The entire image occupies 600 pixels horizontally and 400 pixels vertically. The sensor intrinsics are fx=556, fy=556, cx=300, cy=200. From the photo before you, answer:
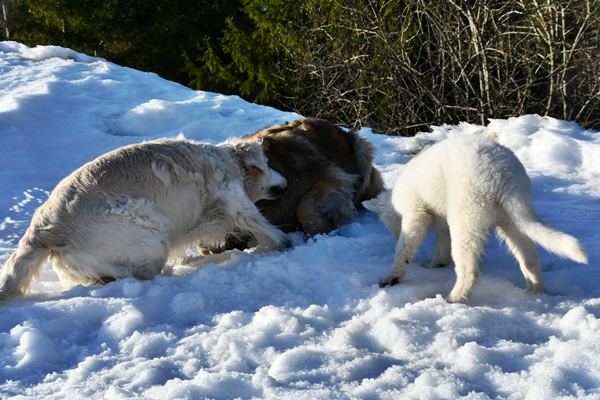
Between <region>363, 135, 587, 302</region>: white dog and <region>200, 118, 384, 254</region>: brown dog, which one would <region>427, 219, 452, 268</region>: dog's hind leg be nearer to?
<region>363, 135, 587, 302</region>: white dog

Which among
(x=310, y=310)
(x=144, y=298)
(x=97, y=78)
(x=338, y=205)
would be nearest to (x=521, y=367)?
(x=310, y=310)

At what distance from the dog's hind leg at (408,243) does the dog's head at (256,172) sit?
1494mm

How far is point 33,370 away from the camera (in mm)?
2621

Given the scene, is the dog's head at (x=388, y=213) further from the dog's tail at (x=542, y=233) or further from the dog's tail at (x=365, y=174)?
the dog's tail at (x=542, y=233)

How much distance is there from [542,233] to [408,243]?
869 millimetres

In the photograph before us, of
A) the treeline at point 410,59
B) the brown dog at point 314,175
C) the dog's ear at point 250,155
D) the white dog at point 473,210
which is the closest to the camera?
the white dog at point 473,210

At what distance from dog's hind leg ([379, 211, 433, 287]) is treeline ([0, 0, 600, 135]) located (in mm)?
7427

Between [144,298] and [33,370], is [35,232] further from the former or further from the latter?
[33,370]

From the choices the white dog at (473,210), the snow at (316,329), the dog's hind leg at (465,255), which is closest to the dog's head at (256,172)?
the snow at (316,329)

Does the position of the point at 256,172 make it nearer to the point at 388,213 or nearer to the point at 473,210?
the point at 388,213

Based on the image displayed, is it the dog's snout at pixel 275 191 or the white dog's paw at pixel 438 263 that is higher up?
the dog's snout at pixel 275 191

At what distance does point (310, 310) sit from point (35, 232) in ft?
6.07

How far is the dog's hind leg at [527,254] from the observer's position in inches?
131

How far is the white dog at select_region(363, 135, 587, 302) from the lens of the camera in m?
3.12
